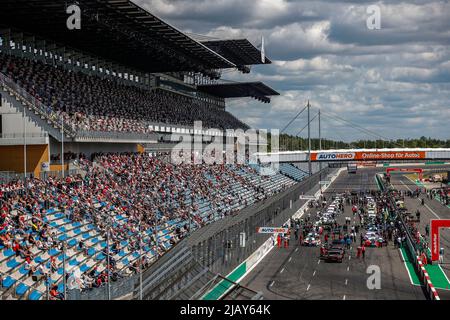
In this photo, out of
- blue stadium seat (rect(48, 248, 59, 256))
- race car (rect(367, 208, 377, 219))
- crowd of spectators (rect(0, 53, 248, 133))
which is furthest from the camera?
race car (rect(367, 208, 377, 219))

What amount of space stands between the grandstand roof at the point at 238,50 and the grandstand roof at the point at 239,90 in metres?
7.36

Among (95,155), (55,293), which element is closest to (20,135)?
(95,155)

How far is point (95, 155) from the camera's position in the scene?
42969mm

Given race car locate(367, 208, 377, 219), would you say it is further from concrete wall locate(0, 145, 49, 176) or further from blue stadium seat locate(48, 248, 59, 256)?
blue stadium seat locate(48, 248, 59, 256)

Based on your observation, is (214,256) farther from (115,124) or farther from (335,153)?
(335,153)

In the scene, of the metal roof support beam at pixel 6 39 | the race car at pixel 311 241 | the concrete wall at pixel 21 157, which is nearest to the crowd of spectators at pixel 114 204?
the concrete wall at pixel 21 157

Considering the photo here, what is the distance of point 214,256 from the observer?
95.6 ft

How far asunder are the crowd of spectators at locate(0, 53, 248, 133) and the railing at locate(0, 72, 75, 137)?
457 millimetres

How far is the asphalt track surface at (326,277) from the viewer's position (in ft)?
95.6

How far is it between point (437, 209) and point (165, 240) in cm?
4755

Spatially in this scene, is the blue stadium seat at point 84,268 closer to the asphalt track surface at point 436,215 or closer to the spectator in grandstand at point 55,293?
the spectator in grandstand at point 55,293

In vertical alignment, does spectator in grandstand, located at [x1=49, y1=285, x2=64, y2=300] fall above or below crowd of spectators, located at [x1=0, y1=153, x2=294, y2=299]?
below

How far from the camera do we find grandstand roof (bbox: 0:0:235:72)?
40719 millimetres

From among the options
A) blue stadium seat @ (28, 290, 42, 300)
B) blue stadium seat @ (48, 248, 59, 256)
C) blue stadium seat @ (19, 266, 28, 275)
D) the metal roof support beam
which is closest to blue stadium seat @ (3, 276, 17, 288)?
blue stadium seat @ (28, 290, 42, 300)
